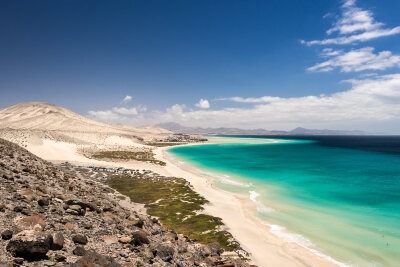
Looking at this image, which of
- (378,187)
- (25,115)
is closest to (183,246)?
(378,187)

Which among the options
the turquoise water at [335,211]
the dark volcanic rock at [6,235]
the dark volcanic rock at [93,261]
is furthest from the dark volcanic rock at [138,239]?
the turquoise water at [335,211]

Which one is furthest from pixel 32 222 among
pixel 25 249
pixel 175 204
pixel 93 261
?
pixel 175 204

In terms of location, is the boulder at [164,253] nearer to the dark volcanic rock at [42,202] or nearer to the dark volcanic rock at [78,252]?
the dark volcanic rock at [78,252]

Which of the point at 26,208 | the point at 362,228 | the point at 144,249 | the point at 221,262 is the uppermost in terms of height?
the point at 26,208

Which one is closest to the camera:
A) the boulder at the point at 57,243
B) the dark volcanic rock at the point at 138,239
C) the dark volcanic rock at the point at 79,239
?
the boulder at the point at 57,243

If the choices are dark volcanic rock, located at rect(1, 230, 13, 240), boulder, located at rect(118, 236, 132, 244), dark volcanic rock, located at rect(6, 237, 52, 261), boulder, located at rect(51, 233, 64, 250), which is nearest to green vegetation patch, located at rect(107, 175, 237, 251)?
boulder, located at rect(118, 236, 132, 244)

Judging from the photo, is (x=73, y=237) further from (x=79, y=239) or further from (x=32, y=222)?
(x=32, y=222)

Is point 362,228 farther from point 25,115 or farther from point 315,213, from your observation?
point 25,115
